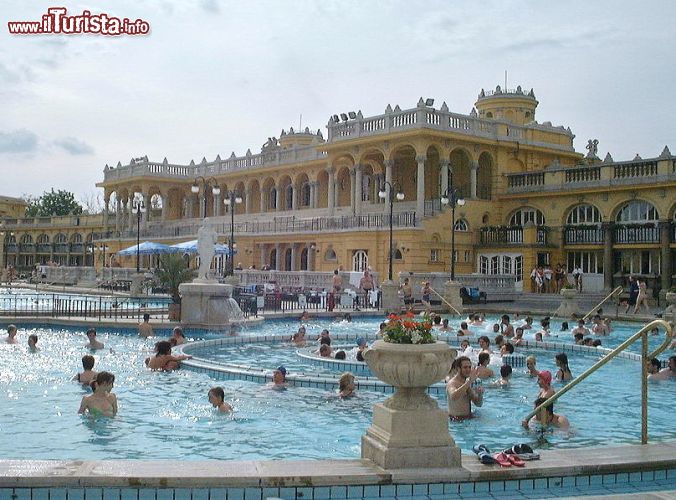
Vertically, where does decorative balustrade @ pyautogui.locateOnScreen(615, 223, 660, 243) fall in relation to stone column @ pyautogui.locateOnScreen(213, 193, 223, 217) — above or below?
below

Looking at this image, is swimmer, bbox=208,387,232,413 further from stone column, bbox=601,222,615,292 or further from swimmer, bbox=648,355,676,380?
stone column, bbox=601,222,615,292

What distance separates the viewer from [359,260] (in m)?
40.6

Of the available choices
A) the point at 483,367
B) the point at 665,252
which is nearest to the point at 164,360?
the point at 483,367

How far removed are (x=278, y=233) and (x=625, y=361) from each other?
3090 cm

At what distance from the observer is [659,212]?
3488cm

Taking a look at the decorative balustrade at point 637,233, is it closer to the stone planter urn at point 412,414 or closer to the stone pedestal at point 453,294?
the stone pedestal at point 453,294

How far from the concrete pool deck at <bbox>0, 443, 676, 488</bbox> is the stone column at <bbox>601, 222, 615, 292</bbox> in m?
30.9

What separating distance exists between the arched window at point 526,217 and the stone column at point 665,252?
687 cm

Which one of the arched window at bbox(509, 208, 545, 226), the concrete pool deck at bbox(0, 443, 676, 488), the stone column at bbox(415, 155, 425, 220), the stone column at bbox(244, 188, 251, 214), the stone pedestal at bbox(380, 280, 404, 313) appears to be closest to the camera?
the concrete pool deck at bbox(0, 443, 676, 488)

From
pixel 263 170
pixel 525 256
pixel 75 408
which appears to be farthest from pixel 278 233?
pixel 75 408

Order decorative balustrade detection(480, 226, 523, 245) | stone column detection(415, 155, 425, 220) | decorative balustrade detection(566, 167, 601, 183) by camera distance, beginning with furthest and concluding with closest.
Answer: stone column detection(415, 155, 425, 220) < decorative balustrade detection(480, 226, 523, 245) < decorative balustrade detection(566, 167, 601, 183)

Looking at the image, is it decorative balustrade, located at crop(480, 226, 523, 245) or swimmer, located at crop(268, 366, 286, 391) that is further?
Answer: decorative balustrade, located at crop(480, 226, 523, 245)

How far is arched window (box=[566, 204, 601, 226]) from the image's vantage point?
38031 mm

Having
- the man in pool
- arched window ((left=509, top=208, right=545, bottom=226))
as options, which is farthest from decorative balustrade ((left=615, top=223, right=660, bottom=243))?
the man in pool
